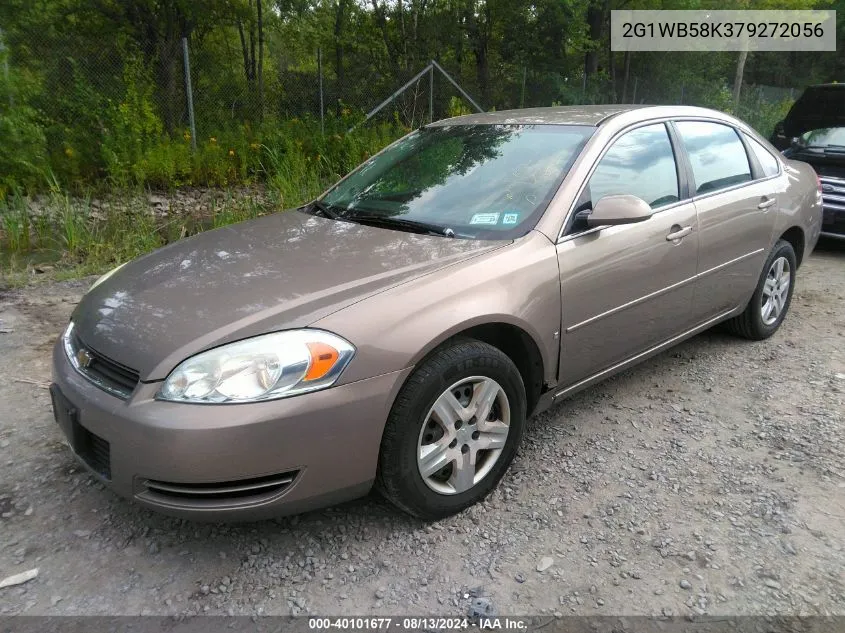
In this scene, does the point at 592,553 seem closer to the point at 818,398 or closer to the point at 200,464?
the point at 200,464

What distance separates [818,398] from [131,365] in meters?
3.53

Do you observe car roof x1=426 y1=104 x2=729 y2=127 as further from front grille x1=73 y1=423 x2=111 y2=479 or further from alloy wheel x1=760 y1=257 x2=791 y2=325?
front grille x1=73 y1=423 x2=111 y2=479

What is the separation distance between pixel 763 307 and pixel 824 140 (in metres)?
4.45

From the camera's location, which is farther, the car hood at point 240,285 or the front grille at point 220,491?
the car hood at point 240,285

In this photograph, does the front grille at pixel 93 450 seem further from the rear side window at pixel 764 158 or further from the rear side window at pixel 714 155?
the rear side window at pixel 764 158

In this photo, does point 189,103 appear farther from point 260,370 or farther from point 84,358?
point 260,370

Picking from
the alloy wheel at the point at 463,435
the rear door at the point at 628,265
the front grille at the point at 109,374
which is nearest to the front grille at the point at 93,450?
the front grille at the point at 109,374

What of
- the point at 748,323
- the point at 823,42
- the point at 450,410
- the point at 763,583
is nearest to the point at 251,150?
the point at 748,323

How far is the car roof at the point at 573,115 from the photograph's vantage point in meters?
3.41

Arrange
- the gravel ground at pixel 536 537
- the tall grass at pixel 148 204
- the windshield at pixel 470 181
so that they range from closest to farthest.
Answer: the gravel ground at pixel 536 537
the windshield at pixel 470 181
the tall grass at pixel 148 204

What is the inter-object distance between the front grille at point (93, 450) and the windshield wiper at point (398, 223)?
4.96ft

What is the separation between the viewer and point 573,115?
3520 millimetres

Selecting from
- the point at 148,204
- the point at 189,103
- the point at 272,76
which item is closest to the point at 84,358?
the point at 148,204

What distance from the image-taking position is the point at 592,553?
2404 mm
